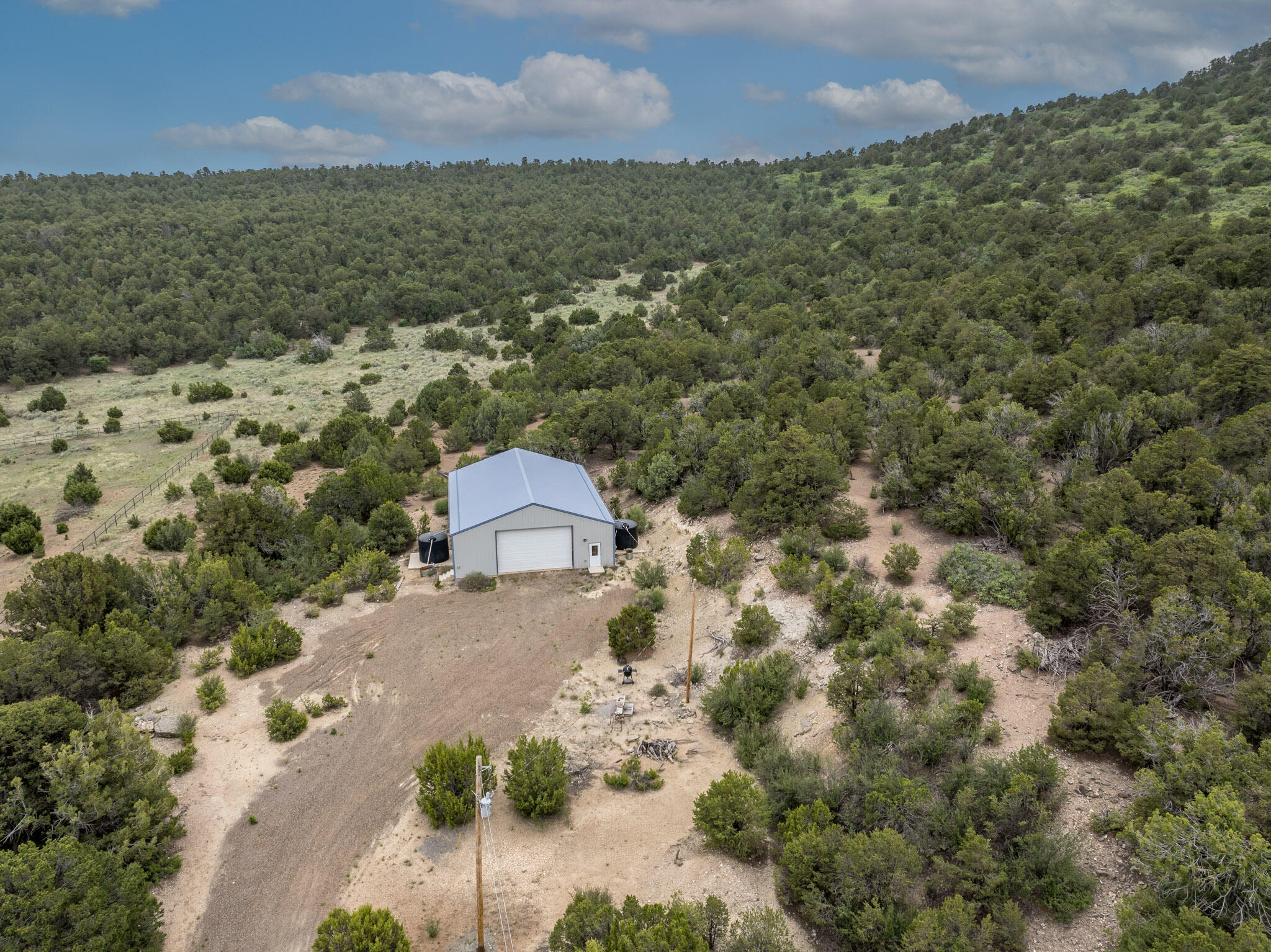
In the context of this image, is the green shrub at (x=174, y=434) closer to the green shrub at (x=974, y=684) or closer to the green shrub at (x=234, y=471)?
the green shrub at (x=234, y=471)

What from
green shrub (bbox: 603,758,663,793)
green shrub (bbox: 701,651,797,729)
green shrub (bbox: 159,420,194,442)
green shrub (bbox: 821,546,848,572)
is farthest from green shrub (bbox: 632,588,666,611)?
green shrub (bbox: 159,420,194,442)

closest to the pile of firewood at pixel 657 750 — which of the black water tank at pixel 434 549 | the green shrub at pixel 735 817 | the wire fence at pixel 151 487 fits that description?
the green shrub at pixel 735 817

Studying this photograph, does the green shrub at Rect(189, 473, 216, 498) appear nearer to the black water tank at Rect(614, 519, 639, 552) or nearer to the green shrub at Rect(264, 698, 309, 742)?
the green shrub at Rect(264, 698, 309, 742)

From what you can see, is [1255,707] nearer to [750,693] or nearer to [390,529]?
[750,693]

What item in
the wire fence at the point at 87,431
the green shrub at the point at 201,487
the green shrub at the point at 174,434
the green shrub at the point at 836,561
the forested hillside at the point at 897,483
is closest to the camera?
the forested hillside at the point at 897,483

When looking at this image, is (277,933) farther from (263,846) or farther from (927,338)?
(927,338)

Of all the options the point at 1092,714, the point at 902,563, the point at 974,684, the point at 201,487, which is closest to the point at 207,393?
the point at 201,487
